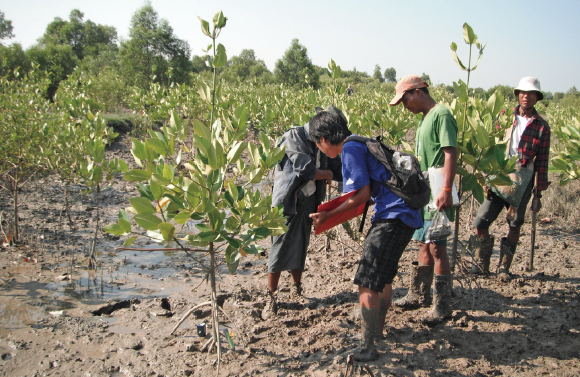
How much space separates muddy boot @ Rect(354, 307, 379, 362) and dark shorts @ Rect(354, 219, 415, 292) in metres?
0.16

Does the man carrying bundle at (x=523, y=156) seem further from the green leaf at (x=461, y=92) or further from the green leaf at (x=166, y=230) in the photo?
the green leaf at (x=166, y=230)

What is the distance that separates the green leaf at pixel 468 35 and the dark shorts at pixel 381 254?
1434 millimetres

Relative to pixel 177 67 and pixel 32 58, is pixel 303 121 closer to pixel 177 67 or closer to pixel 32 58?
pixel 32 58

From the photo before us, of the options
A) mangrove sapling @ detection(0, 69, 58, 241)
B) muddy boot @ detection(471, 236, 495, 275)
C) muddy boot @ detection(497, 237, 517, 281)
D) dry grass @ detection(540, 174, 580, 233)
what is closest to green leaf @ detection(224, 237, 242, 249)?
muddy boot @ detection(471, 236, 495, 275)

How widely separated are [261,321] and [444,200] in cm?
170

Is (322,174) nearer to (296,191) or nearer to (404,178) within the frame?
(296,191)

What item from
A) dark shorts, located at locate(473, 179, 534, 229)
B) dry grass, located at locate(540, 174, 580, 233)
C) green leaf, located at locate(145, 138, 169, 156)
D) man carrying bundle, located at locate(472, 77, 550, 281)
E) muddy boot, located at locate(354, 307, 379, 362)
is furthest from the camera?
dry grass, located at locate(540, 174, 580, 233)

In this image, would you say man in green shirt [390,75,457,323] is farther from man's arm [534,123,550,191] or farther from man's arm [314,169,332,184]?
man's arm [534,123,550,191]

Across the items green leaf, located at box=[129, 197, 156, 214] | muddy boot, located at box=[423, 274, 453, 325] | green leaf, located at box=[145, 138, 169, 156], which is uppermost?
green leaf, located at box=[145, 138, 169, 156]

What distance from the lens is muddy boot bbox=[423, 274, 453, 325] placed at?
8.78 ft

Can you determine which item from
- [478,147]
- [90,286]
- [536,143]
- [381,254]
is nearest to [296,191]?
[381,254]

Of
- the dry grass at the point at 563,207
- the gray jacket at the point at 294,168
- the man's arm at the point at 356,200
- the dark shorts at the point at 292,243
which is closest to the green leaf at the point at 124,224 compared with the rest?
the man's arm at the point at 356,200

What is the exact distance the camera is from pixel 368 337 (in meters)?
2.26

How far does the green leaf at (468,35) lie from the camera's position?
8.50 feet
